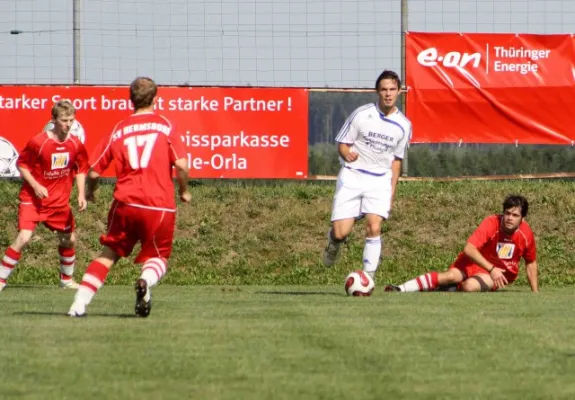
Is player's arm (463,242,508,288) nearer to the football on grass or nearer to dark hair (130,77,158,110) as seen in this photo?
the football on grass

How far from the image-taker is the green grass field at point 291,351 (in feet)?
20.0

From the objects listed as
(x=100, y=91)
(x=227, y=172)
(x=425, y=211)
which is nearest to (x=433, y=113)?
(x=425, y=211)

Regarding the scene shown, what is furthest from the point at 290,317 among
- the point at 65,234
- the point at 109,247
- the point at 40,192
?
the point at 65,234

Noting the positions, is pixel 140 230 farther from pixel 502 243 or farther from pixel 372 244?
pixel 502 243

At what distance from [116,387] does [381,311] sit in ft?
14.7

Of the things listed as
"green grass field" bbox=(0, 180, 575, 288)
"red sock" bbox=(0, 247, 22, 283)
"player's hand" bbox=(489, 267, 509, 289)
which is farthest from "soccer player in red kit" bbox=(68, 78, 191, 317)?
"green grass field" bbox=(0, 180, 575, 288)

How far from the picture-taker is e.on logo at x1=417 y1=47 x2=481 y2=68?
19312mm

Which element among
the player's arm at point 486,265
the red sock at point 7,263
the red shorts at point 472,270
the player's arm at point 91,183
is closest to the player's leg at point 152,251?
the player's arm at point 91,183

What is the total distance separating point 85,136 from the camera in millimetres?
18766

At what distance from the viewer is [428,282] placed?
14.1 metres

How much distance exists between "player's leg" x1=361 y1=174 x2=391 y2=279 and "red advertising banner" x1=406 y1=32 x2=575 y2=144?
637 cm

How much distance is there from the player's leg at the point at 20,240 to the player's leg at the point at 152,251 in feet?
12.8

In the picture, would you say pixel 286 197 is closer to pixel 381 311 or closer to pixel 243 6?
pixel 243 6

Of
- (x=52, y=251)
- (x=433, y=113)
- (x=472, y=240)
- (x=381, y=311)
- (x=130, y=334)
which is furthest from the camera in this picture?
(x=433, y=113)
